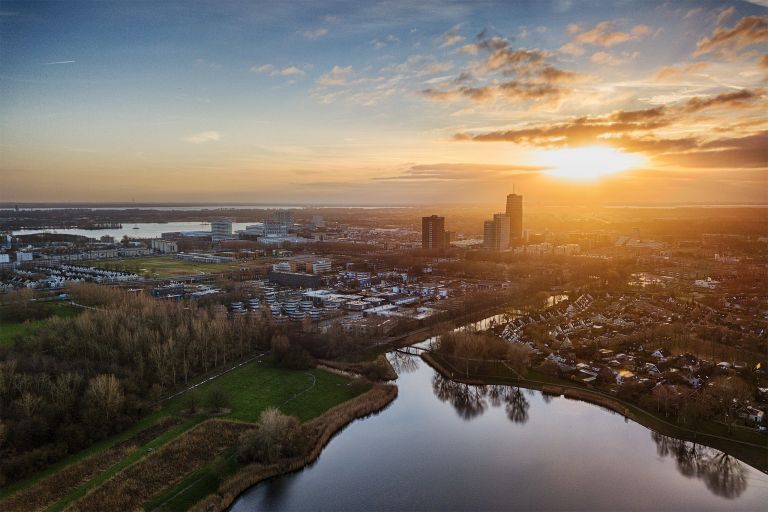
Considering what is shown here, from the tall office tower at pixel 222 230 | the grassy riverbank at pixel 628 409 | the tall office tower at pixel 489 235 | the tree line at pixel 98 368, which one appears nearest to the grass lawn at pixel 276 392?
the tree line at pixel 98 368

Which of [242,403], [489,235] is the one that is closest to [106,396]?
[242,403]

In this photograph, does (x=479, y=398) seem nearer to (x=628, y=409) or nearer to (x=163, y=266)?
(x=628, y=409)

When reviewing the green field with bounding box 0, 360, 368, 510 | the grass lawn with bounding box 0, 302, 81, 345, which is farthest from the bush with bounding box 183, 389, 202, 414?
the grass lawn with bounding box 0, 302, 81, 345

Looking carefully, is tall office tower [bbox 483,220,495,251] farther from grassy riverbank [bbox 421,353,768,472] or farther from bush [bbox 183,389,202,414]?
bush [bbox 183,389,202,414]

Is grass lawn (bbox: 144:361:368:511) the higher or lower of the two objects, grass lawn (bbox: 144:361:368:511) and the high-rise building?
the lower

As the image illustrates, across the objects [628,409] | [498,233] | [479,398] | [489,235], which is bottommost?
[479,398]

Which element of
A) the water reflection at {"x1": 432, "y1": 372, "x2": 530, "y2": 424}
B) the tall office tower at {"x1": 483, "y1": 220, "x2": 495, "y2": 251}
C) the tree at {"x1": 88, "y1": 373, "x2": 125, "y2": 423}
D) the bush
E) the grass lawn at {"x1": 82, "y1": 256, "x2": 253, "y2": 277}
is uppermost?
the tall office tower at {"x1": 483, "y1": 220, "x2": 495, "y2": 251}

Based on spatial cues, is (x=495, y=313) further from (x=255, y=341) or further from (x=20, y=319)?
(x=20, y=319)
